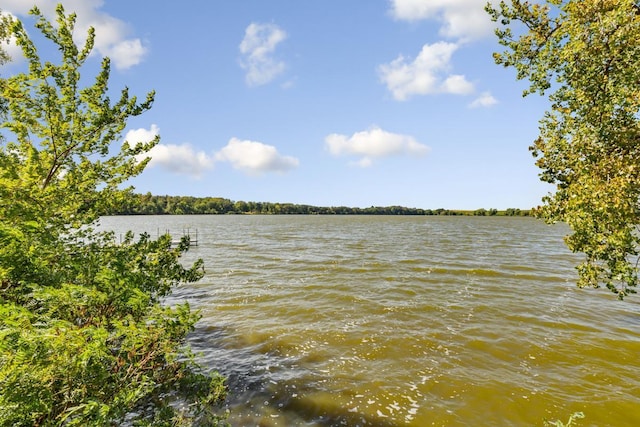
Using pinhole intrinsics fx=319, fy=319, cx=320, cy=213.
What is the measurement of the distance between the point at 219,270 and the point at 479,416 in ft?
83.8

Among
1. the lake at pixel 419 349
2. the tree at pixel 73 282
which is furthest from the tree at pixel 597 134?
the tree at pixel 73 282

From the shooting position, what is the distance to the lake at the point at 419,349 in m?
9.05

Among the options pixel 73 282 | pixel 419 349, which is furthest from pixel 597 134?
pixel 73 282

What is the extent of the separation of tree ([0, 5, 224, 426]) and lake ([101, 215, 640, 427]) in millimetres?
3579

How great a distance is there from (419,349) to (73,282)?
11.8 meters

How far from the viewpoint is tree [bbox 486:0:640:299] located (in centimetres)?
773

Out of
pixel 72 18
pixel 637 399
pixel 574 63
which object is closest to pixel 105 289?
pixel 72 18

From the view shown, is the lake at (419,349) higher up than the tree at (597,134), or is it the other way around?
the tree at (597,134)

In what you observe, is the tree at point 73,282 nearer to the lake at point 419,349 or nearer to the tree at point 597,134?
the lake at point 419,349

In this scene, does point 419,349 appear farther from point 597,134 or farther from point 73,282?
point 73,282

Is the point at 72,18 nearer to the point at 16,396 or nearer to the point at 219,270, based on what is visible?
the point at 16,396

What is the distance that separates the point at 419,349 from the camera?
12.8 meters

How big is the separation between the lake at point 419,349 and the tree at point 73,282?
358 centimetres

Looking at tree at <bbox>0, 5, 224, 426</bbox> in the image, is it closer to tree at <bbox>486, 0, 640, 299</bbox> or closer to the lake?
the lake
